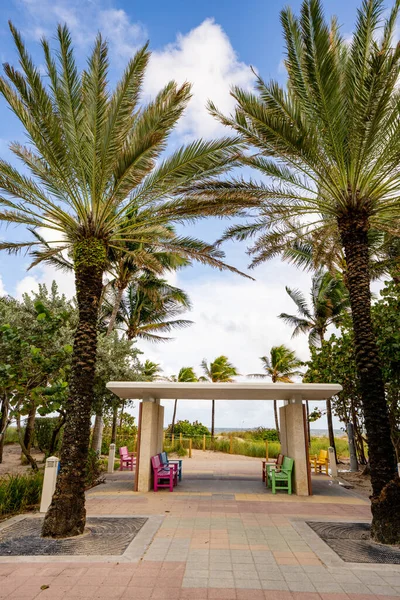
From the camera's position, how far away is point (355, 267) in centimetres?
802

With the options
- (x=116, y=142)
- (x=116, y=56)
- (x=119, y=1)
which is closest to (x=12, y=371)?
(x=116, y=142)

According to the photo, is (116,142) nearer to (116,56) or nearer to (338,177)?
(116,56)

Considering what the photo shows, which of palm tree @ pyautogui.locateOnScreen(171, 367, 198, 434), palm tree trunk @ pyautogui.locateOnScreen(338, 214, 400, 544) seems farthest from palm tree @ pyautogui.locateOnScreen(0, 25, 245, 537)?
palm tree @ pyautogui.locateOnScreen(171, 367, 198, 434)

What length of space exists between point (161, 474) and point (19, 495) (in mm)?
4240

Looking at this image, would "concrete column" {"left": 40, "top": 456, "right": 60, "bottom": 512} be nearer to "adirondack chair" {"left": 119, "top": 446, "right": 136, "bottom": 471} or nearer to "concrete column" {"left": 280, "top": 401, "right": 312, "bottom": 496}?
"concrete column" {"left": 280, "top": 401, "right": 312, "bottom": 496}

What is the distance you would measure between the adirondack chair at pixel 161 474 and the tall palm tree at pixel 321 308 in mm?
11408

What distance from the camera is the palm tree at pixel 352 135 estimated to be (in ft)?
23.3

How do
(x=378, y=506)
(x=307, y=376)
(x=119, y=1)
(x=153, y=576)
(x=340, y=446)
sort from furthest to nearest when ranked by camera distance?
(x=340, y=446) → (x=307, y=376) → (x=119, y=1) → (x=378, y=506) → (x=153, y=576)

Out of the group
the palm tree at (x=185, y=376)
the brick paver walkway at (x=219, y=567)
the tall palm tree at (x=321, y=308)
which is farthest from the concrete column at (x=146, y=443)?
the palm tree at (x=185, y=376)

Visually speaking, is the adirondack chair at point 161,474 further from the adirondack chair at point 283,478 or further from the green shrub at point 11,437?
the green shrub at point 11,437

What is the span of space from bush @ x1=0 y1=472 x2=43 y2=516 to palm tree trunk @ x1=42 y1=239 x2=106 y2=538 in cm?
234

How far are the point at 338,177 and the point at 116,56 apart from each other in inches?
201

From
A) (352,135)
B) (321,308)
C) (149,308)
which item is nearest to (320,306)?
(321,308)

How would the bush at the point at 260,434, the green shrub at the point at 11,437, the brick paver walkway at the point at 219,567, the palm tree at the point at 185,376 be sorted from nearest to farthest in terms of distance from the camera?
1. the brick paver walkway at the point at 219,567
2. the green shrub at the point at 11,437
3. the bush at the point at 260,434
4. the palm tree at the point at 185,376
